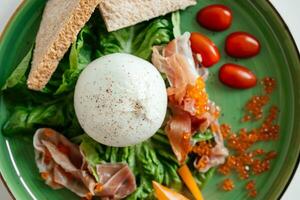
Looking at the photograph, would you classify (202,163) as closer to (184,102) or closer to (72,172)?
(184,102)

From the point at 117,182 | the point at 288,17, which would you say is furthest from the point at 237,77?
the point at 117,182

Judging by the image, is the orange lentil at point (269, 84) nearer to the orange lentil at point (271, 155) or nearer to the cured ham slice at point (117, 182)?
the orange lentil at point (271, 155)

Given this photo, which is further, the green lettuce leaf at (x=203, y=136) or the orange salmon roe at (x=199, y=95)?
the green lettuce leaf at (x=203, y=136)

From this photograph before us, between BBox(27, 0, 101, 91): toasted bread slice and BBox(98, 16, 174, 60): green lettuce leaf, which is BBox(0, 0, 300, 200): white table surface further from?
BBox(98, 16, 174, 60): green lettuce leaf

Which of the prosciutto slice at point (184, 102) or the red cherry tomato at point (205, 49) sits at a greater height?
the red cherry tomato at point (205, 49)

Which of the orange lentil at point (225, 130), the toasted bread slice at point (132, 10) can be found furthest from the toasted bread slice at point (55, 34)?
the orange lentil at point (225, 130)

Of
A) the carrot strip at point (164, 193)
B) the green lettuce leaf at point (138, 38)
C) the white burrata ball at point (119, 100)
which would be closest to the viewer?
the white burrata ball at point (119, 100)

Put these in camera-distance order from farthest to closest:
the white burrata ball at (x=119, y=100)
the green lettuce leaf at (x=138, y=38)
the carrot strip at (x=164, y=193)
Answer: the green lettuce leaf at (x=138, y=38), the carrot strip at (x=164, y=193), the white burrata ball at (x=119, y=100)
